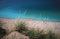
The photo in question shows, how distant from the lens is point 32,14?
183 cm

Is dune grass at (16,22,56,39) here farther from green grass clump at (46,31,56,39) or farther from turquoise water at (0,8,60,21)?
turquoise water at (0,8,60,21)

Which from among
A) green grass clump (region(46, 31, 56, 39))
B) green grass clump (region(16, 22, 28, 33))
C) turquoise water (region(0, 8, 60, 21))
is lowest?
green grass clump (region(46, 31, 56, 39))

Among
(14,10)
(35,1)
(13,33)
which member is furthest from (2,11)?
(35,1)

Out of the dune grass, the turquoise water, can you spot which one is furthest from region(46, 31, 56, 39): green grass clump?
the turquoise water

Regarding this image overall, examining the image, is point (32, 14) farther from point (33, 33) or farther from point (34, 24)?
point (33, 33)

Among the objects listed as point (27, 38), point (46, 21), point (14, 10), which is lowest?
point (27, 38)

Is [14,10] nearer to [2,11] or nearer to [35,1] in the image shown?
[2,11]

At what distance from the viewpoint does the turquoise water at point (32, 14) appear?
1.80 metres

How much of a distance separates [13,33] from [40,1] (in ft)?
1.58

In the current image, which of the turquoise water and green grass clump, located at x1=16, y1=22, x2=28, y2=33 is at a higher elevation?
the turquoise water

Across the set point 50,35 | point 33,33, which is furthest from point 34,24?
point 50,35

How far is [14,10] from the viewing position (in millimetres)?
1853

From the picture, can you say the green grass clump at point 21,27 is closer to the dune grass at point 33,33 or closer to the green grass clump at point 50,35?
the dune grass at point 33,33

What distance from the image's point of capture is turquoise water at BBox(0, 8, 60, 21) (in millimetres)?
1801
